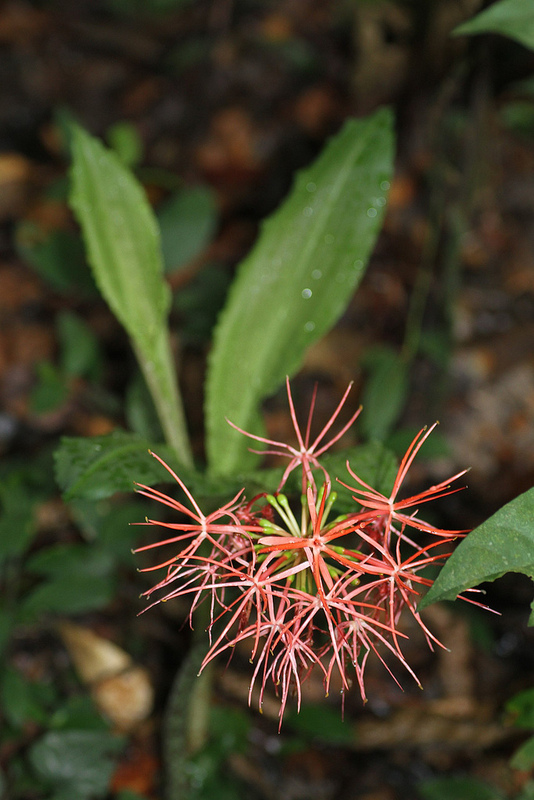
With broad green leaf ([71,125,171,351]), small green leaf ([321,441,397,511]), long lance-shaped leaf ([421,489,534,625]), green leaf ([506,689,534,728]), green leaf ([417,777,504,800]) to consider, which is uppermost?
broad green leaf ([71,125,171,351])

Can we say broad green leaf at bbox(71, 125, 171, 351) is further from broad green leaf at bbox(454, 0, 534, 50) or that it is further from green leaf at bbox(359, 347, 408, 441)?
green leaf at bbox(359, 347, 408, 441)

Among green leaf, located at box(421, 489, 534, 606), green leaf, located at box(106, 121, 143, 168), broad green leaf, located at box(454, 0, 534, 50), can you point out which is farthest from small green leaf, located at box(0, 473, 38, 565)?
green leaf, located at box(106, 121, 143, 168)

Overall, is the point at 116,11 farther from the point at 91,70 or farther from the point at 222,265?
the point at 222,265

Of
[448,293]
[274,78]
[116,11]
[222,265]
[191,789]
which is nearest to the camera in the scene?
[191,789]

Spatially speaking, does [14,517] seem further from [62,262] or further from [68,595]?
[62,262]

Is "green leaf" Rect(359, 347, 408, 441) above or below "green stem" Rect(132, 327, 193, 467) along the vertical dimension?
below

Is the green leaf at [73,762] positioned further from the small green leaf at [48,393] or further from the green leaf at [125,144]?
the green leaf at [125,144]

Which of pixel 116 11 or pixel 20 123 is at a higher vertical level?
pixel 116 11

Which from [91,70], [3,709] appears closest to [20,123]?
[91,70]
